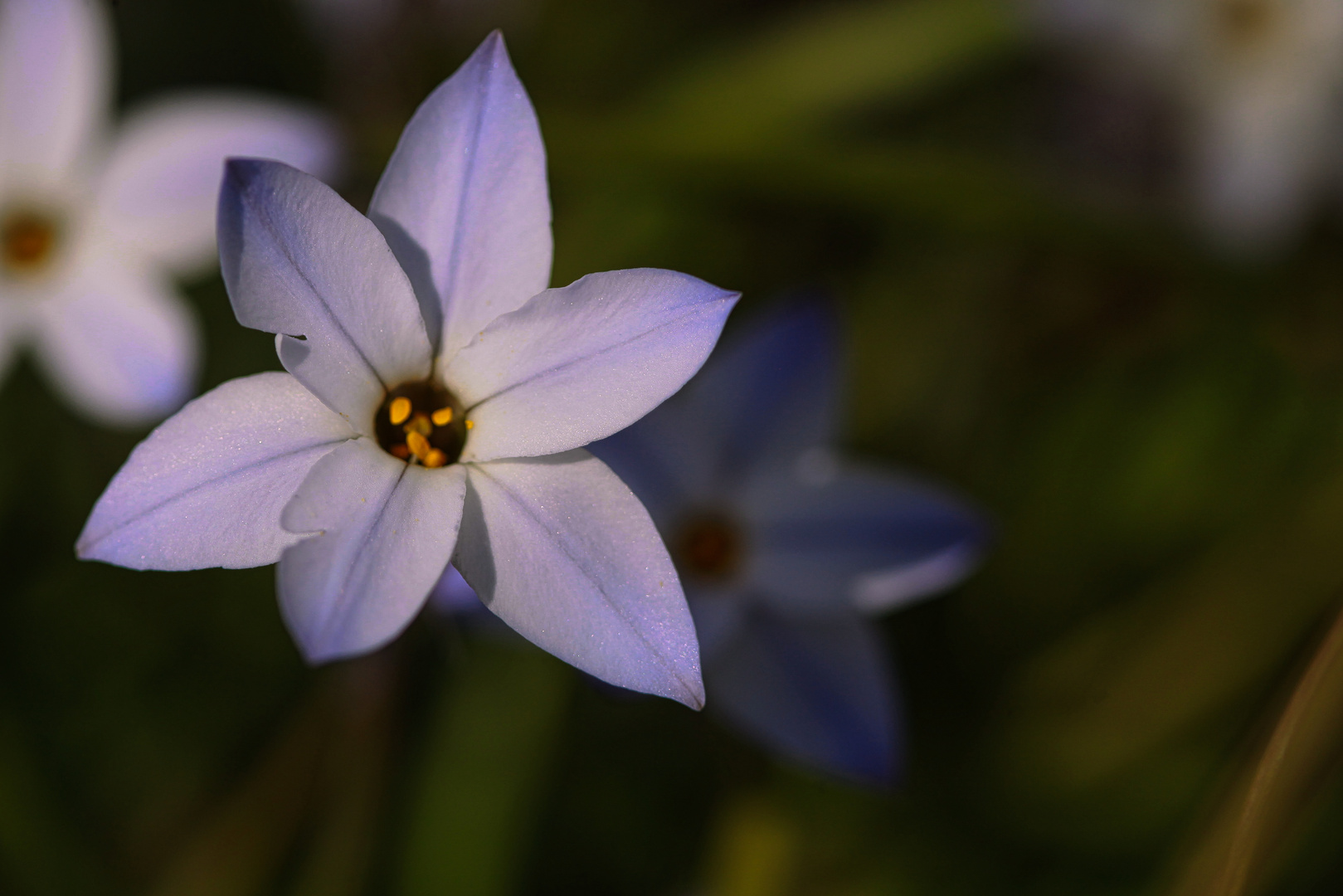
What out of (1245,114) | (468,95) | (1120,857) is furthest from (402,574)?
(1245,114)

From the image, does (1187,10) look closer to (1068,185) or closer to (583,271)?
(1068,185)

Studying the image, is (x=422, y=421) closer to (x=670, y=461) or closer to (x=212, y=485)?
(x=212, y=485)

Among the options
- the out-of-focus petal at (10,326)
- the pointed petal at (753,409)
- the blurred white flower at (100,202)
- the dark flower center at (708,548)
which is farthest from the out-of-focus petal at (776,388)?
the out-of-focus petal at (10,326)

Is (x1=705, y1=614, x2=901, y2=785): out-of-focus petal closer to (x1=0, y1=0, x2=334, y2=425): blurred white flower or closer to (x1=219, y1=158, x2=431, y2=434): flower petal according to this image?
(x1=219, y1=158, x2=431, y2=434): flower petal

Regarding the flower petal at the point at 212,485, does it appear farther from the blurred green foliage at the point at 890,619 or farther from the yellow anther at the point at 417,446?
the blurred green foliage at the point at 890,619

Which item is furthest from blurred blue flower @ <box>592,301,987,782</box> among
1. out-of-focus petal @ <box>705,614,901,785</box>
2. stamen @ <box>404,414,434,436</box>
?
stamen @ <box>404,414,434,436</box>

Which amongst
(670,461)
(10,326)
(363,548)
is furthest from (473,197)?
(10,326)
